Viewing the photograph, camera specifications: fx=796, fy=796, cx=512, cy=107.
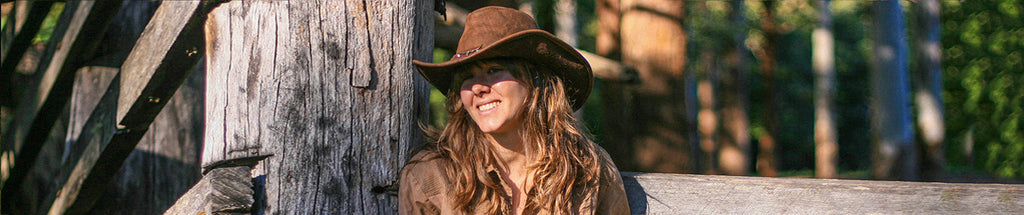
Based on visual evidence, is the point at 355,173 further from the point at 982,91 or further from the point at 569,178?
the point at 982,91

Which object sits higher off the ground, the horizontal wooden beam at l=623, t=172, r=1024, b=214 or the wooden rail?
the wooden rail

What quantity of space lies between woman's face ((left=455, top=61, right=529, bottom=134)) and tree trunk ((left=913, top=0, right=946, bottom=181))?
32.0 feet

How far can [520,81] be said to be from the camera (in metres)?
2.10

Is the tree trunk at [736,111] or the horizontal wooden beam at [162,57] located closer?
the horizontal wooden beam at [162,57]

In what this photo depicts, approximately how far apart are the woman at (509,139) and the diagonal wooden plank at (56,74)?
1.83 metres

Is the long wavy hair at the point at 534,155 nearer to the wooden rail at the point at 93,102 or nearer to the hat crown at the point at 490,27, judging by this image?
the hat crown at the point at 490,27

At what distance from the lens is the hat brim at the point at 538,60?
1978 mm

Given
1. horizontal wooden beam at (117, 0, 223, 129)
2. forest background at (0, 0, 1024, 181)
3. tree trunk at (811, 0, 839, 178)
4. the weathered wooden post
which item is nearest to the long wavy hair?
the weathered wooden post

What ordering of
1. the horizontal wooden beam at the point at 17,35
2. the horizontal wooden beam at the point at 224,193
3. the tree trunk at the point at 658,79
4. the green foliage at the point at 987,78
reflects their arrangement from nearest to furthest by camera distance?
1. the horizontal wooden beam at the point at 224,193
2. the horizontal wooden beam at the point at 17,35
3. the tree trunk at the point at 658,79
4. the green foliage at the point at 987,78

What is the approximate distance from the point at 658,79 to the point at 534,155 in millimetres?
3793

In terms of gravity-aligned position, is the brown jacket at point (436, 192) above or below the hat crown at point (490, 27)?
below

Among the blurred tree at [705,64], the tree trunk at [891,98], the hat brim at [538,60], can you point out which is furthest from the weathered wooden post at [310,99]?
the tree trunk at [891,98]

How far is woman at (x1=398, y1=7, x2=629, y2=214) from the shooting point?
207 cm

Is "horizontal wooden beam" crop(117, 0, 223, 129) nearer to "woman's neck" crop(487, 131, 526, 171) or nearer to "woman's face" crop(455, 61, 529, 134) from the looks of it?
"woman's face" crop(455, 61, 529, 134)
